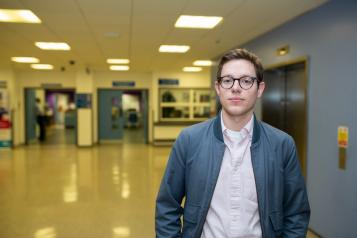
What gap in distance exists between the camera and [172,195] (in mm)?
1601

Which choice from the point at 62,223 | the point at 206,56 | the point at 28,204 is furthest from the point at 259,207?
the point at 206,56

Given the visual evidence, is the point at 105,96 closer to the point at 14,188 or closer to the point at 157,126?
the point at 157,126

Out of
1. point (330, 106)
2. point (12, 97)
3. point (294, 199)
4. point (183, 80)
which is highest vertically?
point (183, 80)

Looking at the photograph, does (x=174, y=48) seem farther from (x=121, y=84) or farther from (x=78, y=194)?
(x=121, y=84)

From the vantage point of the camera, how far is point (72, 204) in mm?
5465

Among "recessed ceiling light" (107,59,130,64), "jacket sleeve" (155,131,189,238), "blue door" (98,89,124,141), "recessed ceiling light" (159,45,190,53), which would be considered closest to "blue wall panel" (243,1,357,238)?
"jacket sleeve" (155,131,189,238)

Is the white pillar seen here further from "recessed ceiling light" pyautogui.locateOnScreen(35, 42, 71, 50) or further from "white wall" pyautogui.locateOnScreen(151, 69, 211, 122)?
"recessed ceiling light" pyautogui.locateOnScreen(35, 42, 71, 50)

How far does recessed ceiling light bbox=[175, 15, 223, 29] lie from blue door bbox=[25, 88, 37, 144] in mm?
10055

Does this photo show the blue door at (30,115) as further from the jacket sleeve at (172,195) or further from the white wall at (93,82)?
the jacket sleeve at (172,195)

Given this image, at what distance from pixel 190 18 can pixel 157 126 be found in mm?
8175

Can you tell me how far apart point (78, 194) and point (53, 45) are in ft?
12.2

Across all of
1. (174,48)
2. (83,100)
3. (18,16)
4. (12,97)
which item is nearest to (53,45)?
(18,16)

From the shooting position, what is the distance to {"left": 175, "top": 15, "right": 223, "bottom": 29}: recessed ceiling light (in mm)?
5152

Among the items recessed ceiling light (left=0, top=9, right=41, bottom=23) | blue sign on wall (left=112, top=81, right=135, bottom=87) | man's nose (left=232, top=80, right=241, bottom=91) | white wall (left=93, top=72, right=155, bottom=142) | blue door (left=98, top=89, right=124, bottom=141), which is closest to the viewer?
man's nose (left=232, top=80, right=241, bottom=91)
